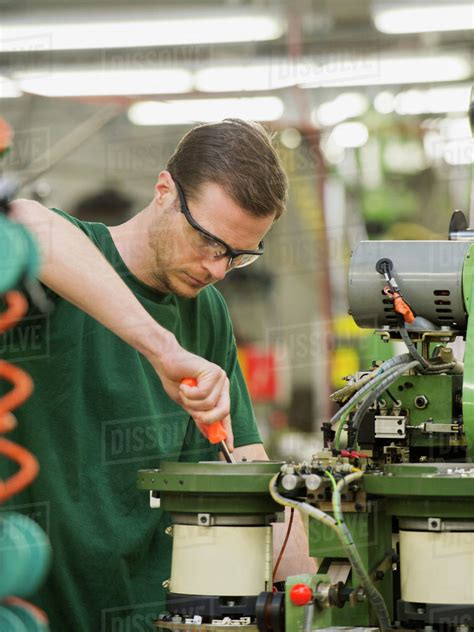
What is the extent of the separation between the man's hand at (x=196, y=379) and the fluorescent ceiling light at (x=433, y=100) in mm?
4154

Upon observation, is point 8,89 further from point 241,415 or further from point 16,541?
point 16,541

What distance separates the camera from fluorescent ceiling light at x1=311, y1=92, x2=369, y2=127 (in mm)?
5363

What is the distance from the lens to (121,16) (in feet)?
16.4

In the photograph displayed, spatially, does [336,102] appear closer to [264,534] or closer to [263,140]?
[263,140]

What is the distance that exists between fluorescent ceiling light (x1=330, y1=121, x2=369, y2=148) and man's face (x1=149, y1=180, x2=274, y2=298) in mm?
3243

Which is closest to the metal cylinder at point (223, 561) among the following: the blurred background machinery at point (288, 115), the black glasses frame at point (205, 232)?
the black glasses frame at point (205, 232)

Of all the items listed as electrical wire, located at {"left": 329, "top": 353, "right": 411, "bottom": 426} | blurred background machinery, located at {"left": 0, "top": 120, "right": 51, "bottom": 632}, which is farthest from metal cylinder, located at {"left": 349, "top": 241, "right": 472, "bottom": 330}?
blurred background machinery, located at {"left": 0, "top": 120, "right": 51, "bottom": 632}

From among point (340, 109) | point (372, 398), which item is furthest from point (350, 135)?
point (372, 398)

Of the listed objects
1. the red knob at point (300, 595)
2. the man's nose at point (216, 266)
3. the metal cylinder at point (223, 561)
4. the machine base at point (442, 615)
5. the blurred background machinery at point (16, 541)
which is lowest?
the machine base at point (442, 615)

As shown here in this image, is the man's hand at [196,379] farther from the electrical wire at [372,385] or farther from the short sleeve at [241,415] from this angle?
the short sleeve at [241,415]

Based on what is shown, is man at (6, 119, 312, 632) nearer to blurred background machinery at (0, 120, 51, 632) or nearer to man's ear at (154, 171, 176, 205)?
man's ear at (154, 171, 176, 205)

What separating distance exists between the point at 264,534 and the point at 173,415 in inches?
27.1

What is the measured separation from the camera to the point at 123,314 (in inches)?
61.2

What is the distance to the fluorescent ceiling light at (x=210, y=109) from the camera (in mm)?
5629
